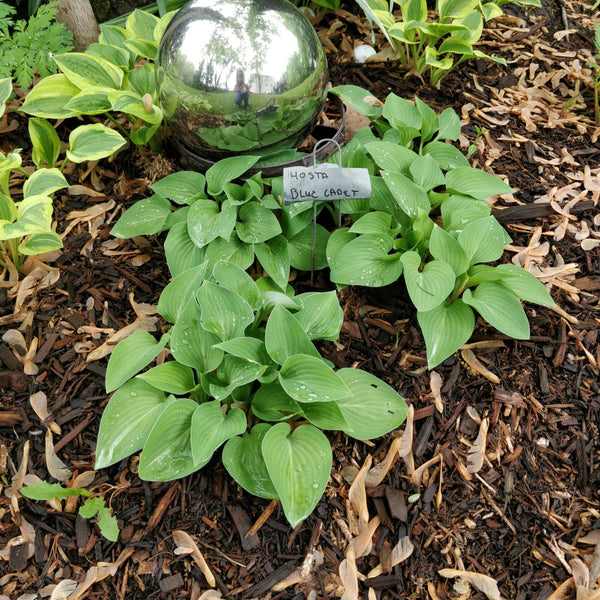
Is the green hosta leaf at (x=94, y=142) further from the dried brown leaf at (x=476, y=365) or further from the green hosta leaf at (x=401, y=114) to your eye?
the dried brown leaf at (x=476, y=365)

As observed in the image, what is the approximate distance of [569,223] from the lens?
2488 millimetres

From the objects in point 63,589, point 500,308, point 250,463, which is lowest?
point 63,589

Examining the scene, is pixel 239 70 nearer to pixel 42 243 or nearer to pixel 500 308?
pixel 42 243

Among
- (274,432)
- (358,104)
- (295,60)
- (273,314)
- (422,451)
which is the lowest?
(422,451)

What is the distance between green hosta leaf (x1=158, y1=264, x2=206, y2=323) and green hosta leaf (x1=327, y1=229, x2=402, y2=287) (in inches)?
19.5

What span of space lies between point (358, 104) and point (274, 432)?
1.63m

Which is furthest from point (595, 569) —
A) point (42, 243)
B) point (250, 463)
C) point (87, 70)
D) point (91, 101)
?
point (87, 70)

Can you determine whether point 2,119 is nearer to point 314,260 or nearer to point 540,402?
point 314,260

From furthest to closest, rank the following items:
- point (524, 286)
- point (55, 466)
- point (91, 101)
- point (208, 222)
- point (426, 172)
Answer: point (91, 101), point (426, 172), point (208, 222), point (524, 286), point (55, 466)

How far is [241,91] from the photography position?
2053 millimetres

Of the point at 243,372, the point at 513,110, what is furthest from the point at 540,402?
the point at 513,110

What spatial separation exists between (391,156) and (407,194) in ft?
0.78

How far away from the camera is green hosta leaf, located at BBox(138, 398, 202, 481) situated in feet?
5.32

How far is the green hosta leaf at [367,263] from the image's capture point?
6.64 ft
